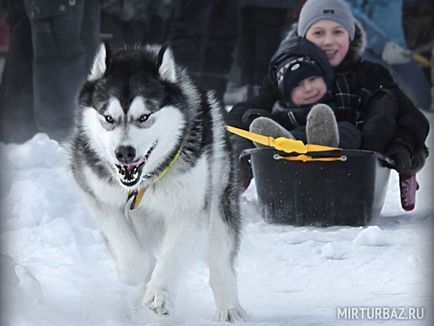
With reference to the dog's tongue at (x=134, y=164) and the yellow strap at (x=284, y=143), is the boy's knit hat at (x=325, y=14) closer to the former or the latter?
the yellow strap at (x=284, y=143)

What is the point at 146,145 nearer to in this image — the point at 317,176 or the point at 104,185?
the point at 104,185

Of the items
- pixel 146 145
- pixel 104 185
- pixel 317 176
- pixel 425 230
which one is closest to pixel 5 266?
pixel 104 185

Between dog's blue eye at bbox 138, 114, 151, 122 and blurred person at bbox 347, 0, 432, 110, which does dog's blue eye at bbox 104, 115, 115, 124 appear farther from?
blurred person at bbox 347, 0, 432, 110

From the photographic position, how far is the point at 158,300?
2.07 metres

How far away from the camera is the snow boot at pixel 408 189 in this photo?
257cm

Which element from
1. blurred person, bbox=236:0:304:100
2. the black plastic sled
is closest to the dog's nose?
blurred person, bbox=236:0:304:100

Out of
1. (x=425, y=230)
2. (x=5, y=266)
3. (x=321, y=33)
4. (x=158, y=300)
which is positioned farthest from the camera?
(x=321, y=33)

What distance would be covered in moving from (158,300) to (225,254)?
312mm

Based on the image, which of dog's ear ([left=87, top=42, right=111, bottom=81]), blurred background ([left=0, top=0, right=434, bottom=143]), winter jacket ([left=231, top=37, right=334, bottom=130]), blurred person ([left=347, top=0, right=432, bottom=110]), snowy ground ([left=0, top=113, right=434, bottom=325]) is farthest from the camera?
winter jacket ([left=231, top=37, right=334, bottom=130])

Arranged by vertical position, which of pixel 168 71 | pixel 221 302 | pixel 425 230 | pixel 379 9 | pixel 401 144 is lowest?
pixel 221 302

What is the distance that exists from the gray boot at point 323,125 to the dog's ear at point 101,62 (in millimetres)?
639

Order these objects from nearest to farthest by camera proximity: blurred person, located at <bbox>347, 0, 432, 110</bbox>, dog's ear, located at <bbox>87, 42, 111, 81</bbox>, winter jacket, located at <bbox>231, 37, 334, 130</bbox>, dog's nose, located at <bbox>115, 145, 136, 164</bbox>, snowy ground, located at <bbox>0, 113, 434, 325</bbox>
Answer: dog's nose, located at <bbox>115, 145, 136, 164</bbox> → dog's ear, located at <bbox>87, 42, 111, 81</bbox> → snowy ground, located at <bbox>0, 113, 434, 325</bbox> → blurred person, located at <bbox>347, 0, 432, 110</bbox> → winter jacket, located at <bbox>231, 37, 334, 130</bbox>

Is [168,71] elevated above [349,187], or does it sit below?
above

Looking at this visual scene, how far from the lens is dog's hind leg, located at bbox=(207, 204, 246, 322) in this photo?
232 cm
